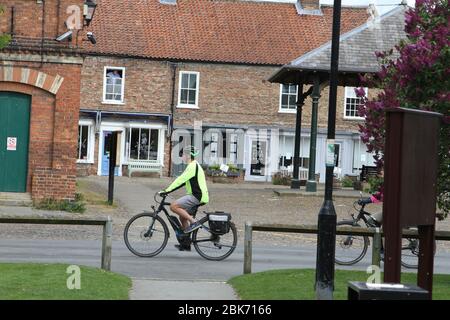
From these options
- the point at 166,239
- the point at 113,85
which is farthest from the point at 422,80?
the point at 113,85

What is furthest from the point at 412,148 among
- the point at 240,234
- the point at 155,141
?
the point at 155,141

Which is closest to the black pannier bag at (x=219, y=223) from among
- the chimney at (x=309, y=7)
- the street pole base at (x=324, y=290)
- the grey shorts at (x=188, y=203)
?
the grey shorts at (x=188, y=203)

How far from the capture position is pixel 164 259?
51.7 feet

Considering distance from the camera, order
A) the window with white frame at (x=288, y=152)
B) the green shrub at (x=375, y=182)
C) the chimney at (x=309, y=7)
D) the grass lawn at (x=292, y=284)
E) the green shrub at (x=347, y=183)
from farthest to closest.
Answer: the chimney at (x=309, y=7) → the window with white frame at (x=288, y=152) → the green shrub at (x=347, y=183) → the green shrub at (x=375, y=182) → the grass lawn at (x=292, y=284)

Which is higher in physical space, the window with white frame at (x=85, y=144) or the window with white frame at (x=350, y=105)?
the window with white frame at (x=350, y=105)

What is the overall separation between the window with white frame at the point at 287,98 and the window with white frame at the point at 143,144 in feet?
22.4

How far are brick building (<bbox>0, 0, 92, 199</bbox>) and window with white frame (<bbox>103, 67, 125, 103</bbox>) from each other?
22494 mm

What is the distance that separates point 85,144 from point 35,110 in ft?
73.7

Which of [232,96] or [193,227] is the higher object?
[232,96]

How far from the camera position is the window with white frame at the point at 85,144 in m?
47.2

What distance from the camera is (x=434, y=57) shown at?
38.9 ft

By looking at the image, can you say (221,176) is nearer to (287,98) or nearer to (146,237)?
(287,98)

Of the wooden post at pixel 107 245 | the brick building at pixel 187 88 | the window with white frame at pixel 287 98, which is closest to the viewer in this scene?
the wooden post at pixel 107 245

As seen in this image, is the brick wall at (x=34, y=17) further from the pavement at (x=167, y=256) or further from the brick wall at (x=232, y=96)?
the brick wall at (x=232, y=96)
